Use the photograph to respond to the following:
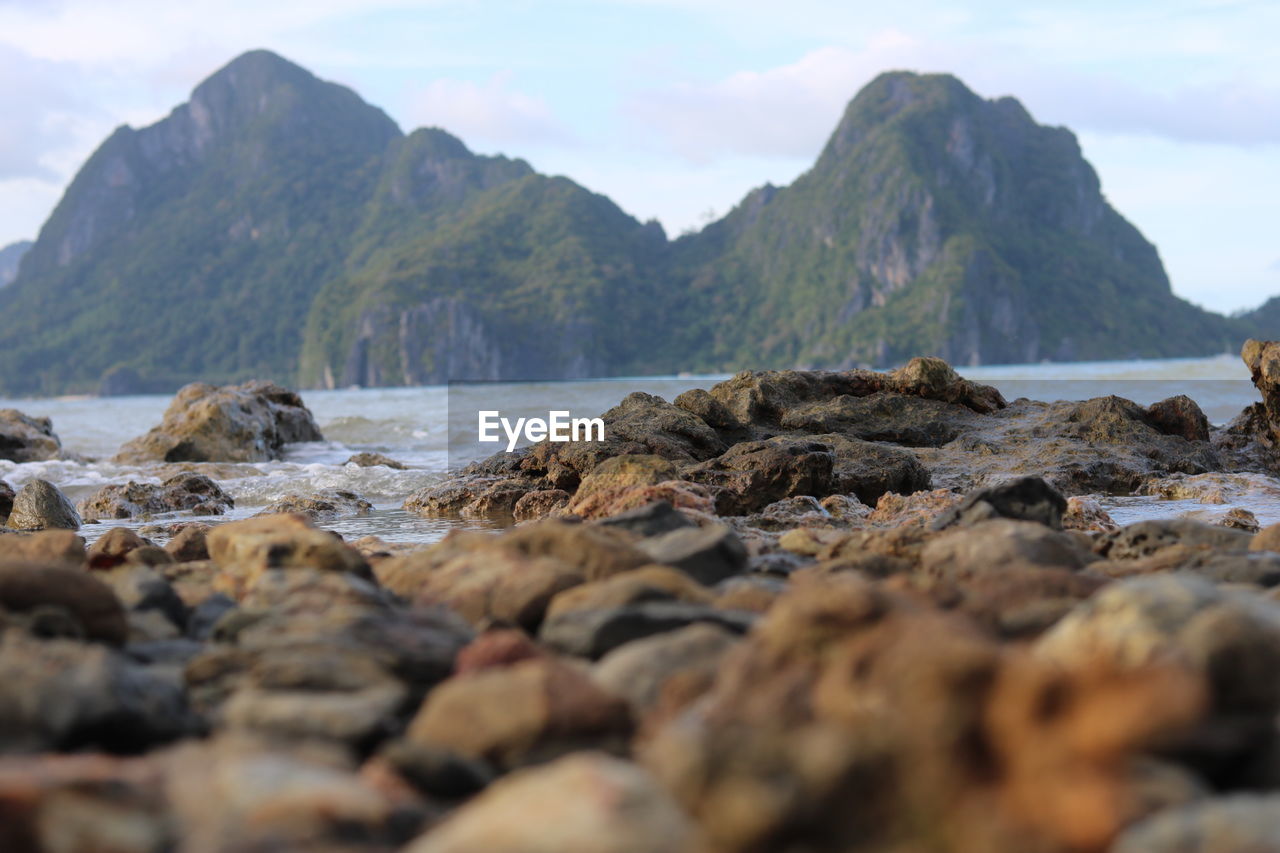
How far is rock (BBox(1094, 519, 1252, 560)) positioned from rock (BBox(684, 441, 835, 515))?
4200 mm

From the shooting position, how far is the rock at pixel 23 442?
795 inches

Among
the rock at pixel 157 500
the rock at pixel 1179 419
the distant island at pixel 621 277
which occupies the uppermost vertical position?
the distant island at pixel 621 277

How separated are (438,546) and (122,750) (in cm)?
257

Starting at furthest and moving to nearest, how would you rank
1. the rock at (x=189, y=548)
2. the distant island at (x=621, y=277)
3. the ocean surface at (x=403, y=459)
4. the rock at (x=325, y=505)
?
1. the distant island at (x=621, y=277)
2. the rock at (x=325, y=505)
3. the ocean surface at (x=403, y=459)
4. the rock at (x=189, y=548)

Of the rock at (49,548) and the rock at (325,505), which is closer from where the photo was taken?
the rock at (49,548)

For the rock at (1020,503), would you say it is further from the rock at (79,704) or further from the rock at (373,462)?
the rock at (373,462)

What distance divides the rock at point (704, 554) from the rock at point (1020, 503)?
2140mm

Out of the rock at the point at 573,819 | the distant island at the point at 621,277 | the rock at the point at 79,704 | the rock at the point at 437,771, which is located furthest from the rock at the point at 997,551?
the distant island at the point at 621,277

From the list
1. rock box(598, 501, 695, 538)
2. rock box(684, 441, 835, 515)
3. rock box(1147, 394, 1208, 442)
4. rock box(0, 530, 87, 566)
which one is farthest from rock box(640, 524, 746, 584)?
rock box(1147, 394, 1208, 442)

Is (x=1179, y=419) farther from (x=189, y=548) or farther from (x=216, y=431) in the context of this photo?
(x=216, y=431)

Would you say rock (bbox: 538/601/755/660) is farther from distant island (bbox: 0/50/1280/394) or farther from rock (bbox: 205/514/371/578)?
distant island (bbox: 0/50/1280/394)

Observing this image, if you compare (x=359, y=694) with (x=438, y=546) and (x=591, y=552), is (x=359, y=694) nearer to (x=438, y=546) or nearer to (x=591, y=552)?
(x=591, y=552)

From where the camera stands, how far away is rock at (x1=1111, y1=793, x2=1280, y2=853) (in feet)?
6.75

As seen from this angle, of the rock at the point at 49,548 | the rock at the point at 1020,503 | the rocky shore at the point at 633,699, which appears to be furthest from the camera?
the rock at the point at 1020,503
